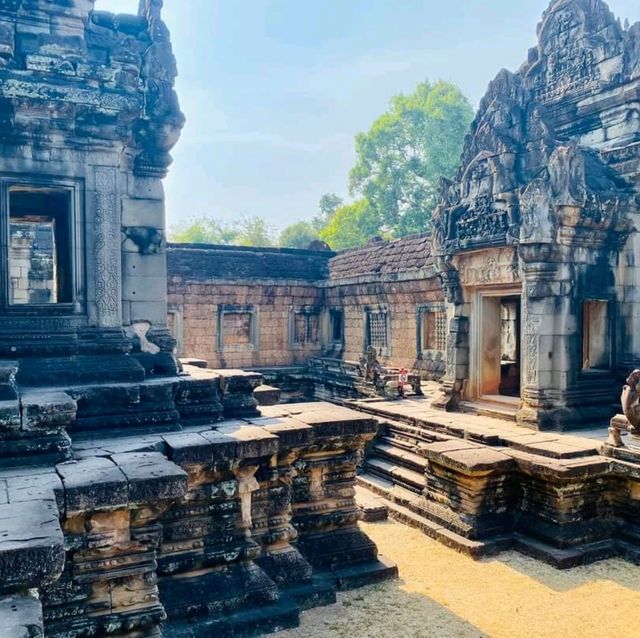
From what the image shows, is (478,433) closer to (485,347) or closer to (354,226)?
(485,347)

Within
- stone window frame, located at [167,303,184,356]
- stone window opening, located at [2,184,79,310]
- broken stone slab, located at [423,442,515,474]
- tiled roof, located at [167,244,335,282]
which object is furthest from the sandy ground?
tiled roof, located at [167,244,335,282]

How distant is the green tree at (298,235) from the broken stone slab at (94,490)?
3994 cm

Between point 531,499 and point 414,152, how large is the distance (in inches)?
1118

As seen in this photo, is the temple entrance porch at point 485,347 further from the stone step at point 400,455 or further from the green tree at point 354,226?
the green tree at point 354,226

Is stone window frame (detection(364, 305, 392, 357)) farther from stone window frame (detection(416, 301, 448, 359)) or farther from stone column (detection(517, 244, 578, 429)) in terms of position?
stone column (detection(517, 244, 578, 429))

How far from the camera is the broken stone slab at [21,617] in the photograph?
2.37m

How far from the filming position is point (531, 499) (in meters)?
6.65

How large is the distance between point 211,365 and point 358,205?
66.9 feet

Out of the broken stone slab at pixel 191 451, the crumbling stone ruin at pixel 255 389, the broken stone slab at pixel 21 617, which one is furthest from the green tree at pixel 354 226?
the broken stone slab at pixel 21 617

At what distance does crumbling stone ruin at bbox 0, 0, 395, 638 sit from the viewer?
12.5 ft

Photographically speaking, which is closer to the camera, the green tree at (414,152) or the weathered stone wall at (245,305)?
the weathered stone wall at (245,305)

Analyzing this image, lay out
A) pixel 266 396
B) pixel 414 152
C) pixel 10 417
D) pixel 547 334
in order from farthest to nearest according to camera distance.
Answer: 1. pixel 414 152
2. pixel 547 334
3. pixel 266 396
4. pixel 10 417

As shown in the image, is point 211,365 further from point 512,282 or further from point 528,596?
point 528,596

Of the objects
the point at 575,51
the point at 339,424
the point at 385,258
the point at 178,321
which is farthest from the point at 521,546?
→ the point at 178,321
